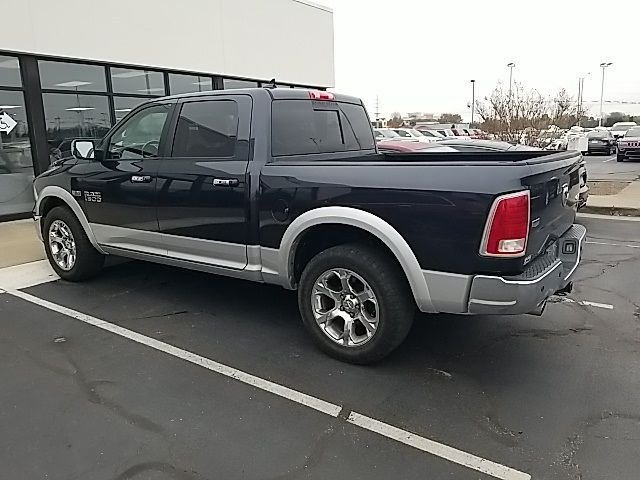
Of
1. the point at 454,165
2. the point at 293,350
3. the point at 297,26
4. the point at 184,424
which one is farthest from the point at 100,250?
the point at 297,26

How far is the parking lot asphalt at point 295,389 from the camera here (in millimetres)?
2742

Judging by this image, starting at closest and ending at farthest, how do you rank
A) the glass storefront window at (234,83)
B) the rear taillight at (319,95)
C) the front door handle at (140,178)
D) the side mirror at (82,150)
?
1. the rear taillight at (319,95)
2. the front door handle at (140,178)
3. the side mirror at (82,150)
4. the glass storefront window at (234,83)

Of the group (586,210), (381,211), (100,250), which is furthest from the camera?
(586,210)

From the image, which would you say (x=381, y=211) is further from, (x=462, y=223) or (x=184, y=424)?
(x=184, y=424)

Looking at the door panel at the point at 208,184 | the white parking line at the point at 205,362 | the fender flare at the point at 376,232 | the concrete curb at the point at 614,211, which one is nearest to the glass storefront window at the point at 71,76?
the white parking line at the point at 205,362

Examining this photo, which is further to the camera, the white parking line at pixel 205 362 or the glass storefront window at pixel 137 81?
the glass storefront window at pixel 137 81

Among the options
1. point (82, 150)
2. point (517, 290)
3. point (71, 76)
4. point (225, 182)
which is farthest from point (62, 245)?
point (71, 76)

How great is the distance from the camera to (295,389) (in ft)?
11.4

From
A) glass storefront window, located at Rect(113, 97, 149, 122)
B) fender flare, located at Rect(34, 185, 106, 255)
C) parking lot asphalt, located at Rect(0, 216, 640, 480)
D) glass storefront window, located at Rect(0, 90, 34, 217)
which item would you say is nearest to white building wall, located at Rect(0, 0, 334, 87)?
glass storefront window, located at Rect(113, 97, 149, 122)

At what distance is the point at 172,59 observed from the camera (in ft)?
39.2

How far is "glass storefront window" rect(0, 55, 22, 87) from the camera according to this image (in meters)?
9.42

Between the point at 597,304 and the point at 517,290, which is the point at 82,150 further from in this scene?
the point at 597,304

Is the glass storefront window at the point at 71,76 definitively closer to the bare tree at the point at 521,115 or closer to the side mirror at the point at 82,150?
the side mirror at the point at 82,150

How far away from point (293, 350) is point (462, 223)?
1.69 m
